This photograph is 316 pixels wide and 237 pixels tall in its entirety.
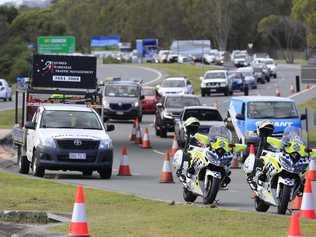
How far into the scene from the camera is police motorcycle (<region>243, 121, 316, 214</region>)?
1446cm

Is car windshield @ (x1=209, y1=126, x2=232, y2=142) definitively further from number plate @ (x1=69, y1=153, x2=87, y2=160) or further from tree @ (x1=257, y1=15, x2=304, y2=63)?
tree @ (x1=257, y1=15, x2=304, y2=63)

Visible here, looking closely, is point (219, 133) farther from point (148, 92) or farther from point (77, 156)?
point (148, 92)

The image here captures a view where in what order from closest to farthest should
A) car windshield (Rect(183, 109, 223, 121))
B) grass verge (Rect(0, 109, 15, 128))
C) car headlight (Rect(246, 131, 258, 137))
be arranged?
car headlight (Rect(246, 131, 258, 137)) → car windshield (Rect(183, 109, 223, 121)) → grass verge (Rect(0, 109, 15, 128))

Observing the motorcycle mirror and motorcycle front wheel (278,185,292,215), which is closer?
motorcycle front wheel (278,185,292,215)

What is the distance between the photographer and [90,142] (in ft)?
71.9

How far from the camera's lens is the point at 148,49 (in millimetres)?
149125

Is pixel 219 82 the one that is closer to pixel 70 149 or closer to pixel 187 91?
pixel 187 91

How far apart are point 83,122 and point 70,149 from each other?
51.6 inches

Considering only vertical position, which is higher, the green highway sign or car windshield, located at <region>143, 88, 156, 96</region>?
the green highway sign

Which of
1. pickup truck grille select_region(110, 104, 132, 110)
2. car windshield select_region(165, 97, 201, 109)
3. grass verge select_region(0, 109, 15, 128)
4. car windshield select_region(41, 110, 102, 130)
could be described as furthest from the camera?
pickup truck grille select_region(110, 104, 132, 110)

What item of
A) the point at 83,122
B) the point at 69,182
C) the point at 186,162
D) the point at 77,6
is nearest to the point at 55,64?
the point at 83,122

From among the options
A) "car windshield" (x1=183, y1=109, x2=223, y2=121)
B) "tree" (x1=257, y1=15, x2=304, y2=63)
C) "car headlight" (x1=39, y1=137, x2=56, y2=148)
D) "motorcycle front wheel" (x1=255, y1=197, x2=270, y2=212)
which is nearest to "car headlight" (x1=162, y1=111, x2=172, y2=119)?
"car windshield" (x1=183, y1=109, x2=223, y2=121)

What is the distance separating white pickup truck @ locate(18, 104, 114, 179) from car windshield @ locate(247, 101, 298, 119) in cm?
755

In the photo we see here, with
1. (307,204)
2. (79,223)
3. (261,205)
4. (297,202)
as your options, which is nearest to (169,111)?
(261,205)
